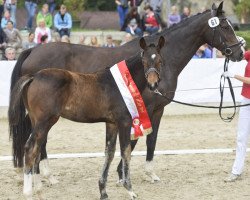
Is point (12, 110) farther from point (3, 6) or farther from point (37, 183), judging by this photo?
point (3, 6)

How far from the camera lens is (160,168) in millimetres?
9133

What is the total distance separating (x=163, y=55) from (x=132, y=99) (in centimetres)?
134

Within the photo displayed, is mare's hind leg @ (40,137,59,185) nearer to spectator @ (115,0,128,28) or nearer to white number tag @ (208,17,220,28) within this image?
white number tag @ (208,17,220,28)

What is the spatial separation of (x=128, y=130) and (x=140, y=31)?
408 inches

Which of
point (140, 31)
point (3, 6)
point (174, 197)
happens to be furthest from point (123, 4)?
point (174, 197)

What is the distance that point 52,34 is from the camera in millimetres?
17141

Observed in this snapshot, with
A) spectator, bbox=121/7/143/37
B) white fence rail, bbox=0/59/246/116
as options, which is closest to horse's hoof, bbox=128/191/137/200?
→ white fence rail, bbox=0/59/246/116

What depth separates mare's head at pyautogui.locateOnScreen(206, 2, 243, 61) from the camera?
8.38m

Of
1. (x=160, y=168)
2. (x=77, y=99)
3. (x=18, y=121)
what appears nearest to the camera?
(x=77, y=99)

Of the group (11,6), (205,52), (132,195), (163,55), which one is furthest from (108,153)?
(11,6)

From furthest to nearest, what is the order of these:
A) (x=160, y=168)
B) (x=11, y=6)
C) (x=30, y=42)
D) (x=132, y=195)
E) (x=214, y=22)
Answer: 1. (x=11, y=6)
2. (x=30, y=42)
3. (x=160, y=168)
4. (x=214, y=22)
5. (x=132, y=195)

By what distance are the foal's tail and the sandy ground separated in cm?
47

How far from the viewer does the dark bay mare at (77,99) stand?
274 inches

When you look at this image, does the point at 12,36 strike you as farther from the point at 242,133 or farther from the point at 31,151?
the point at 31,151
